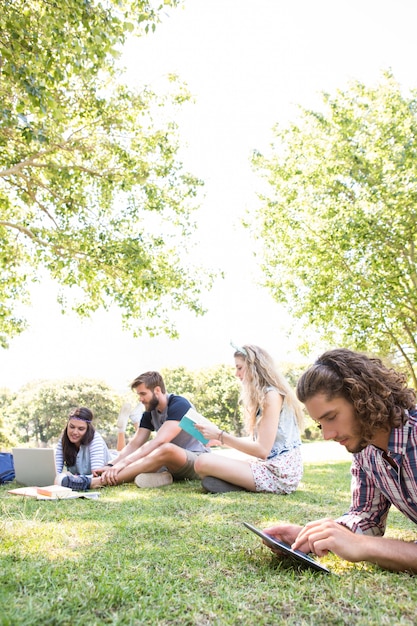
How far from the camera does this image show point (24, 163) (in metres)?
10.5

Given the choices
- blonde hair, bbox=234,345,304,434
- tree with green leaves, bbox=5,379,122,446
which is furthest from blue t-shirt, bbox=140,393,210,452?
tree with green leaves, bbox=5,379,122,446

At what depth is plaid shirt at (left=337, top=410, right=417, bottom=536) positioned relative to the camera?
2.18 meters

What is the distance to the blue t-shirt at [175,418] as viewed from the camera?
235 inches

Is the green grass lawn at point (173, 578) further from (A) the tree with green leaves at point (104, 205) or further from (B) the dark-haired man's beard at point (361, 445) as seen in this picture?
(A) the tree with green leaves at point (104, 205)

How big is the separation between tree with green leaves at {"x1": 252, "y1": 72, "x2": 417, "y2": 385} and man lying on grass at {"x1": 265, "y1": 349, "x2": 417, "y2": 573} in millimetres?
11053

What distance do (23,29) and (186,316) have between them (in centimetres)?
738

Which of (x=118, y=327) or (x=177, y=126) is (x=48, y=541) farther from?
(x=177, y=126)

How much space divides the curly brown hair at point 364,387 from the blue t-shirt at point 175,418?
12.4 ft

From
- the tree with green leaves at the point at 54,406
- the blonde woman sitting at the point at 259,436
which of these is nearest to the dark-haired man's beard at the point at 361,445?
the blonde woman sitting at the point at 259,436

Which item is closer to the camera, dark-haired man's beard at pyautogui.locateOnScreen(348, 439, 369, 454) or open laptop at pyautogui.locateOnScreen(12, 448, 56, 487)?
dark-haired man's beard at pyautogui.locateOnScreen(348, 439, 369, 454)

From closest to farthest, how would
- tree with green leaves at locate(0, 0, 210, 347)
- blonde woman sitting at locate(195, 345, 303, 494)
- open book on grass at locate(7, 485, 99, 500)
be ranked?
open book on grass at locate(7, 485, 99, 500) < blonde woman sitting at locate(195, 345, 303, 494) < tree with green leaves at locate(0, 0, 210, 347)

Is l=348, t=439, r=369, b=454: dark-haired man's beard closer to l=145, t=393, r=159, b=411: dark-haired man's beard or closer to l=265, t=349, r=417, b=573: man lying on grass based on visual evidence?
l=265, t=349, r=417, b=573: man lying on grass

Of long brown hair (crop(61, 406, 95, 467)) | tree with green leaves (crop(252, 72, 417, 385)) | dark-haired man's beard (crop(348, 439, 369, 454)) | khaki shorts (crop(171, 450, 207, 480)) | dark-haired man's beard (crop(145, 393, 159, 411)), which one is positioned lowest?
khaki shorts (crop(171, 450, 207, 480))

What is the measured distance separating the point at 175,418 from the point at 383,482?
3729mm
